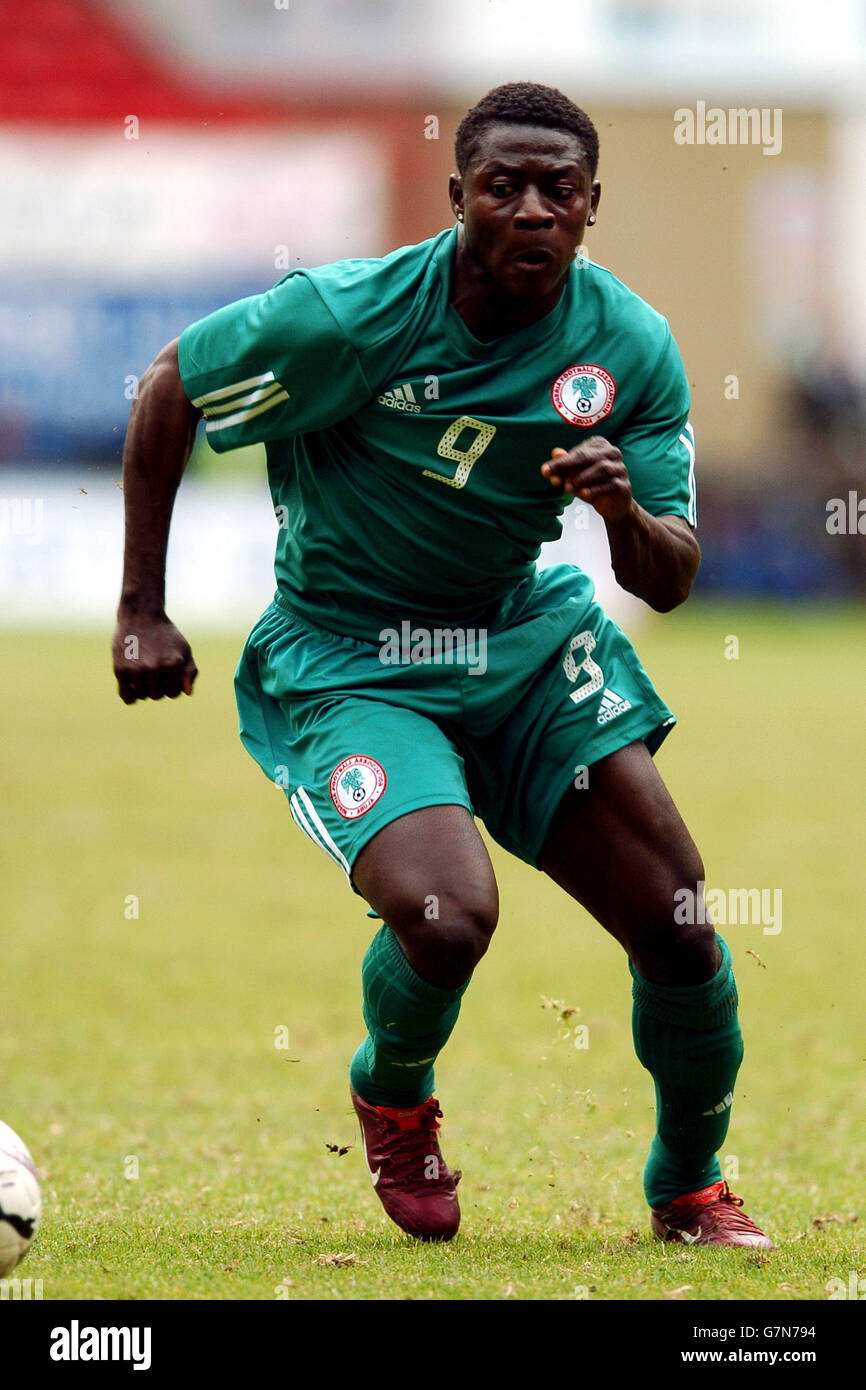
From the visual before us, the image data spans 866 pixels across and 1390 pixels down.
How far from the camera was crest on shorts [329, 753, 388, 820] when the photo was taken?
422 cm

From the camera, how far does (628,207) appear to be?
1184 inches

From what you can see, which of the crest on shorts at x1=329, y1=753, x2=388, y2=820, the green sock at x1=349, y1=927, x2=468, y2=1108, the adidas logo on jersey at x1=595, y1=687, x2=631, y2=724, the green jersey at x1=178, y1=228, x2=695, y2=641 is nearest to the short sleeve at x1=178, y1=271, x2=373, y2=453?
the green jersey at x1=178, y1=228, x2=695, y2=641

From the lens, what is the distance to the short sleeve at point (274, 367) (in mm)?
4207

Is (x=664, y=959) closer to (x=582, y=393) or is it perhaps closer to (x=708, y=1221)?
(x=708, y=1221)

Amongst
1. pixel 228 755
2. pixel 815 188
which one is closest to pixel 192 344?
pixel 228 755

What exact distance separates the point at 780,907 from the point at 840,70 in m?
25.2

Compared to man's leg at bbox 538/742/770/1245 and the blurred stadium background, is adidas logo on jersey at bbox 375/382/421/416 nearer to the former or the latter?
man's leg at bbox 538/742/770/1245

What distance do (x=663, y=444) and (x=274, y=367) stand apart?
883 millimetres

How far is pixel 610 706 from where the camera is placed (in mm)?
4500

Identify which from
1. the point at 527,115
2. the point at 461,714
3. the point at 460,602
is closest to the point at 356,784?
the point at 461,714

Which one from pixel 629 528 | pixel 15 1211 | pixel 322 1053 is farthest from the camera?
pixel 322 1053

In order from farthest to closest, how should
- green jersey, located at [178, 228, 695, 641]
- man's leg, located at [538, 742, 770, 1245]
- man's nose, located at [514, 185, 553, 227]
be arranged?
man's leg, located at [538, 742, 770, 1245]
green jersey, located at [178, 228, 695, 641]
man's nose, located at [514, 185, 553, 227]

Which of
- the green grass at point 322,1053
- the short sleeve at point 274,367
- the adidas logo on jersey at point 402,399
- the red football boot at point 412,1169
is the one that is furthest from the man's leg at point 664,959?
the short sleeve at point 274,367

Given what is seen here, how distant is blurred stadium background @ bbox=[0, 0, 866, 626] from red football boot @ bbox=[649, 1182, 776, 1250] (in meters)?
14.0
